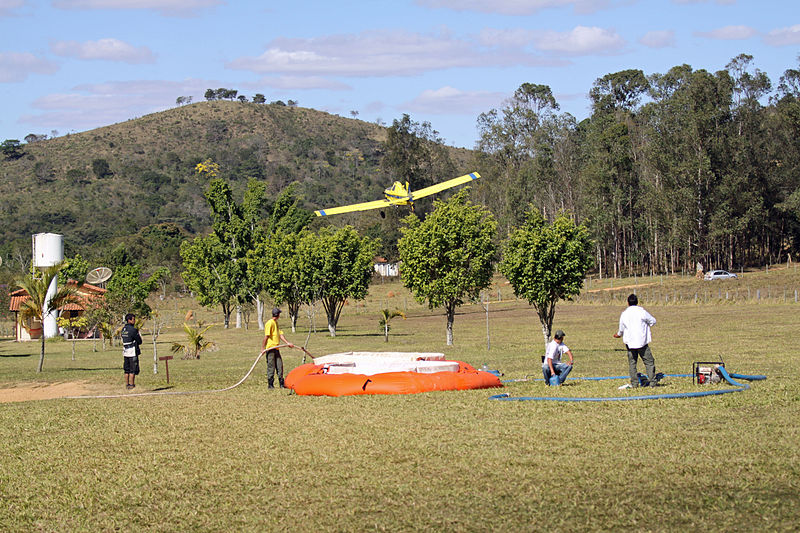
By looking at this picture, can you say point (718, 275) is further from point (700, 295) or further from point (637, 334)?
point (637, 334)

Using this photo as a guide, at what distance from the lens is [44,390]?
21.3 m

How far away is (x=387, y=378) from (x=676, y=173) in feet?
222

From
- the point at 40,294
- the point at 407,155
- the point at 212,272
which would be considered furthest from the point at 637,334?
the point at 407,155

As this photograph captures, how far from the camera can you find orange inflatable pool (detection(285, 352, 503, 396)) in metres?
17.0

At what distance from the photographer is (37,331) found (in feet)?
187

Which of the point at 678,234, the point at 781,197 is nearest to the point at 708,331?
the point at 678,234

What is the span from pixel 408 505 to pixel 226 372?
59.3 feet

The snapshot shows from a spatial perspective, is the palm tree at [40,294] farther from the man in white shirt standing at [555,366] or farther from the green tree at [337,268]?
the green tree at [337,268]

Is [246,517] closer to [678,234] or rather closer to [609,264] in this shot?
[678,234]

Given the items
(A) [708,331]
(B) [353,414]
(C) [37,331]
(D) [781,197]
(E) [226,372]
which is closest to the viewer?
(B) [353,414]

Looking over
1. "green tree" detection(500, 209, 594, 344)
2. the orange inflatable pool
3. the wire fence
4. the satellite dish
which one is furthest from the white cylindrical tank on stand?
the orange inflatable pool

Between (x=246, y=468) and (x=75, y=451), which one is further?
(x=75, y=451)

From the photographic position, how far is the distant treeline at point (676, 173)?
257 feet

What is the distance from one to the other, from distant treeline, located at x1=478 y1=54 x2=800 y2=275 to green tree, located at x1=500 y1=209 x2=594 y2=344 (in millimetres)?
51156
